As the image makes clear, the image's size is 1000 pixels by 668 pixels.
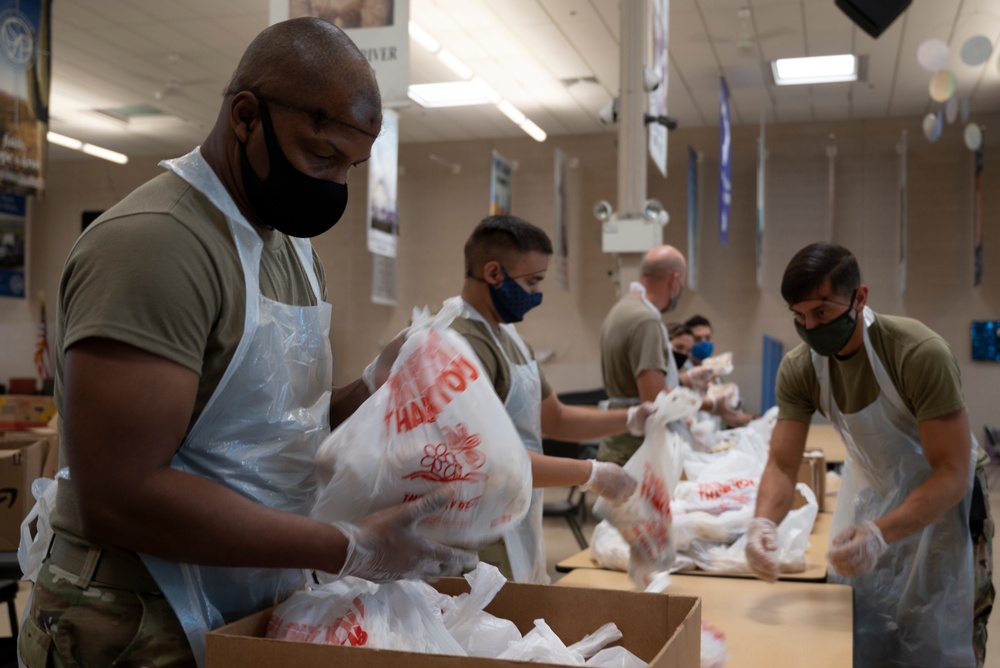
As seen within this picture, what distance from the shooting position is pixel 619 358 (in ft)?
14.4

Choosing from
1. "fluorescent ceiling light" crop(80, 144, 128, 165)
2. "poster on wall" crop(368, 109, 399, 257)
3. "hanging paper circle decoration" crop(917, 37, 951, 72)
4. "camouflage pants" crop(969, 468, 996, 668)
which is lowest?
"camouflage pants" crop(969, 468, 996, 668)

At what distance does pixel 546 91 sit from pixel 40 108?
241 inches

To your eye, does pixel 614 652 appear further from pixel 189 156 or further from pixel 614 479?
pixel 614 479

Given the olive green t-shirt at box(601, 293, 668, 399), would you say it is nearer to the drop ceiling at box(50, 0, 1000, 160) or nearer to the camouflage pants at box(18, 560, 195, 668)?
the camouflage pants at box(18, 560, 195, 668)

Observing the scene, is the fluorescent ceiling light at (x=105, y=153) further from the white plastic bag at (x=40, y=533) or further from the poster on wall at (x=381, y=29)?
the white plastic bag at (x=40, y=533)

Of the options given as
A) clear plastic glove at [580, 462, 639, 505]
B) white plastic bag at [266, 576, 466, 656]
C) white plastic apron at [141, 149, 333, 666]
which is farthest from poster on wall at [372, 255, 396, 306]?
white plastic bag at [266, 576, 466, 656]

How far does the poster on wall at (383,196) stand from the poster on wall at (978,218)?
7.21m

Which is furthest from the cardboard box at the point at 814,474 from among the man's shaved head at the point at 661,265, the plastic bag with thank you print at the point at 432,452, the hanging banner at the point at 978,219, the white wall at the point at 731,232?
the white wall at the point at 731,232

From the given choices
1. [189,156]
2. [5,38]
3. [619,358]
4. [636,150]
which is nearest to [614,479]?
[189,156]

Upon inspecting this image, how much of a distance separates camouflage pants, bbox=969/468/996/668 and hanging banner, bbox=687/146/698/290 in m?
8.73

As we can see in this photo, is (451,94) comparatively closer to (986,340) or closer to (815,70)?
(815,70)

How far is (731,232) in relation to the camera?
1262cm

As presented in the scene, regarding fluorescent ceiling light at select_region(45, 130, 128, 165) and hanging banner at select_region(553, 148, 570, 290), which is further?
fluorescent ceiling light at select_region(45, 130, 128, 165)

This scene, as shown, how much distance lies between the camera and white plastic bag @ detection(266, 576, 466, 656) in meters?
1.13
